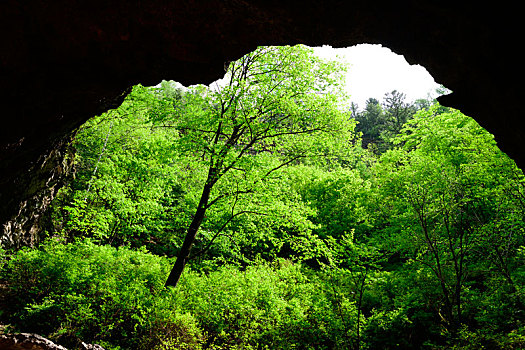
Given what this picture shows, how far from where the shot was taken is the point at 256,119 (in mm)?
9203

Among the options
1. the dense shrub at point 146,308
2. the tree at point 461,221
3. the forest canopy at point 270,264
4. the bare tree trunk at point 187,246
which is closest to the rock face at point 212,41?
the dense shrub at point 146,308

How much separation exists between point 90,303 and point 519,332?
31.0 ft

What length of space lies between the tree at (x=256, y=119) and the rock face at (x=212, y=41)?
4951mm

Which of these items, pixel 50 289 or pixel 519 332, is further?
pixel 50 289

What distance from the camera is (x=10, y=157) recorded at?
3961mm

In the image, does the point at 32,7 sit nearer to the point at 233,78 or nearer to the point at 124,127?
the point at 233,78


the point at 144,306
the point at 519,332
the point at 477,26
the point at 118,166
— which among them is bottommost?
the point at 144,306

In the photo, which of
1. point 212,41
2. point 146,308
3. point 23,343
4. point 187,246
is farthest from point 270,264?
point 212,41

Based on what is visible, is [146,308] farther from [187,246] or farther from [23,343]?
[23,343]

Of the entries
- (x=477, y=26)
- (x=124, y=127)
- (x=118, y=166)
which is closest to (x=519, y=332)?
(x=477, y=26)

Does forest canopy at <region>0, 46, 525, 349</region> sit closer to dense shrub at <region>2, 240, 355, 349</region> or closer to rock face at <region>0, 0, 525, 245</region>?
dense shrub at <region>2, 240, 355, 349</region>

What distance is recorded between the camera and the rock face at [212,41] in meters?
2.58

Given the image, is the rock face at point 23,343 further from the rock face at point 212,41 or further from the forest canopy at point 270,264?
the rock face at point 212,41

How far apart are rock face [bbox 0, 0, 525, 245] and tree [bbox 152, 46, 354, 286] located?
16.2ft
